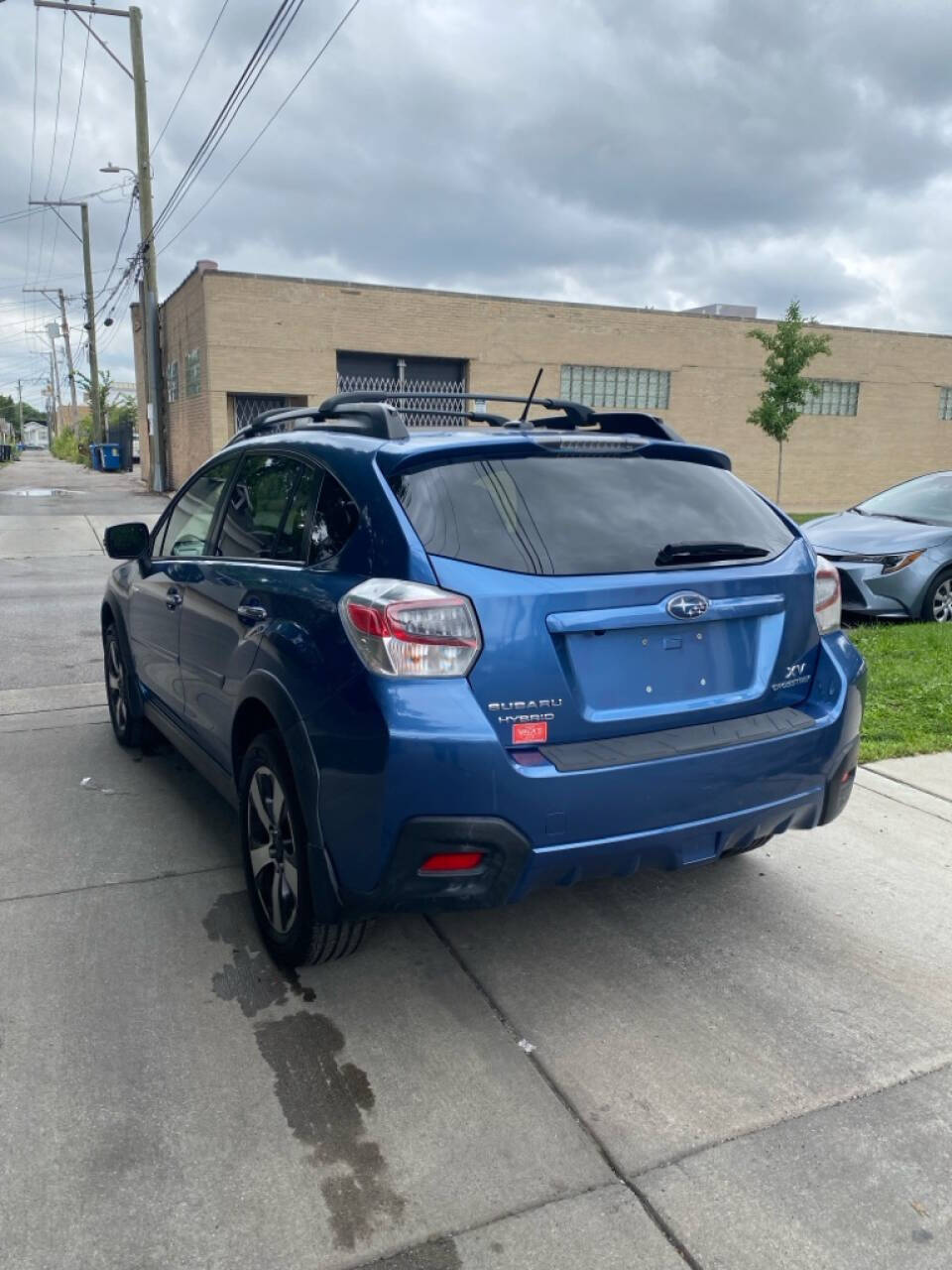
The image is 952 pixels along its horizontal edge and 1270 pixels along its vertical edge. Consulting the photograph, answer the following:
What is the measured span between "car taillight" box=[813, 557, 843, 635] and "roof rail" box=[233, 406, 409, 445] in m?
1.48

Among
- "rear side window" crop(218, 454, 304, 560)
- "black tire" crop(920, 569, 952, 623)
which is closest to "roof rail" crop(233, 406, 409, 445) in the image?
"rear side window" crop(218, 454, 304, 560)

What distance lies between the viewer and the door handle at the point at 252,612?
3350mm

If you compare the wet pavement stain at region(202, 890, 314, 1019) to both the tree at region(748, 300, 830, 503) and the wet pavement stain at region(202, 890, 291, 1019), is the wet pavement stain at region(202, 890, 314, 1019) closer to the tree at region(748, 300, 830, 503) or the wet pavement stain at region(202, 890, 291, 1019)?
the wet pavement stain at region(202, 890, 291, 1019)

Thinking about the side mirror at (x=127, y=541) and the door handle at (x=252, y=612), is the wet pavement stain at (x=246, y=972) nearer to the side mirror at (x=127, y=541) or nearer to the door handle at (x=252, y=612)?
the door handle at (x=252, y=612)

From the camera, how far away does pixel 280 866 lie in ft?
10.7

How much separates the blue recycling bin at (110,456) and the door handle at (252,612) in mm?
41272

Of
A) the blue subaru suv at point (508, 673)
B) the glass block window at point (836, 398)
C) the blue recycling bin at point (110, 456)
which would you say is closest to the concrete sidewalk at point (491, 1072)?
the blue subaru suv at point (508, 673)

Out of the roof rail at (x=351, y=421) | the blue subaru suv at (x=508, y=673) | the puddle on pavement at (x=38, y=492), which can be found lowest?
the puddle on pavement at (x=38, y=492)

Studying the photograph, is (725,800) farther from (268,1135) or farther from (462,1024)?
(268,1135)

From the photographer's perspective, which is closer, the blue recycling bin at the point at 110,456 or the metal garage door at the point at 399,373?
the metal garage door at the point at 399,373

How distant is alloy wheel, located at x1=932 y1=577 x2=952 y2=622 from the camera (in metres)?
8.98

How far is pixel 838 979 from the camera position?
129 inches

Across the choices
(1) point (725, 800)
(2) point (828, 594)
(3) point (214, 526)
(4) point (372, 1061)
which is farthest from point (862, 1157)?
(3) point (214, 526)

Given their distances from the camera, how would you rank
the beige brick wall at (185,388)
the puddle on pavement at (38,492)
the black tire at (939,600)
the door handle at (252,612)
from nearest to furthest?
1. the door handle at (252,612)
2. the black tire at (939,600)
3. the beige brick wall at (185,388)
4. the puddle on pavement at (38,492)
